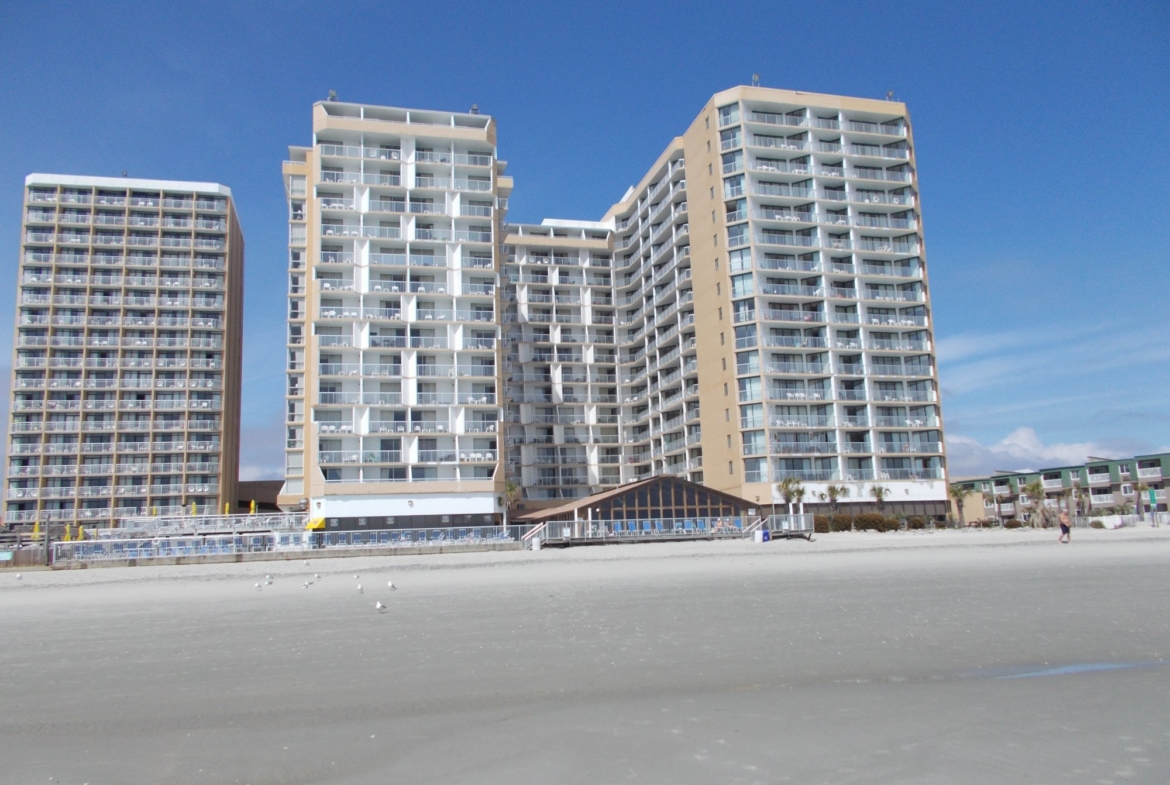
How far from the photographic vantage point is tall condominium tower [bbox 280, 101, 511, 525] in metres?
62.6

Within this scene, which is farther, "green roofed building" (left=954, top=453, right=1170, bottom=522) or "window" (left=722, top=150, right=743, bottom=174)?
"green roofed building" (left=954, top=453, right=1170, bottom=522)

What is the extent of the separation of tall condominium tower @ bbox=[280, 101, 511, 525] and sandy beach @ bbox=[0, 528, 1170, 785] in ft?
130

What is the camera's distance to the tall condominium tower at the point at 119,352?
82.3 meters

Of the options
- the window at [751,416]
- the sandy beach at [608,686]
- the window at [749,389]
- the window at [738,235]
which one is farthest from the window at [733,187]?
the sandy beach at [608,686]

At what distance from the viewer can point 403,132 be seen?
67375 millimetres

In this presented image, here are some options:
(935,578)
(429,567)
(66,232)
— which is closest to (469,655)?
(935,578)

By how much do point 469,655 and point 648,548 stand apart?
30190mm

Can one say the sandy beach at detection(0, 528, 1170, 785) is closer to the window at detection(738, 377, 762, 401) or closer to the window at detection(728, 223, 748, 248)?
the window at detection(738, 377, 762, 401)

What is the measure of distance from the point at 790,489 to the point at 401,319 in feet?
110

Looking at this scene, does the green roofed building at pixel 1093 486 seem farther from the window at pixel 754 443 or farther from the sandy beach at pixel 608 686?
the sandy beach at pixel 608 686

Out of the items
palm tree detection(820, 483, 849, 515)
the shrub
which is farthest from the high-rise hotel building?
the shrub

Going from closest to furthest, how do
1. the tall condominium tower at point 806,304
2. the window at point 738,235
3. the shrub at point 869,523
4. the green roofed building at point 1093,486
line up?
the shrub at point 869,523 < the tall condominium tower at point 806,304 < the window at point 738,235 < the green roofed building at point 1093,486

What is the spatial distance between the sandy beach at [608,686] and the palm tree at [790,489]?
129 ft

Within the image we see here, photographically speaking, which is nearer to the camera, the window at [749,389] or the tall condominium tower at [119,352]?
the window at [749,389]
